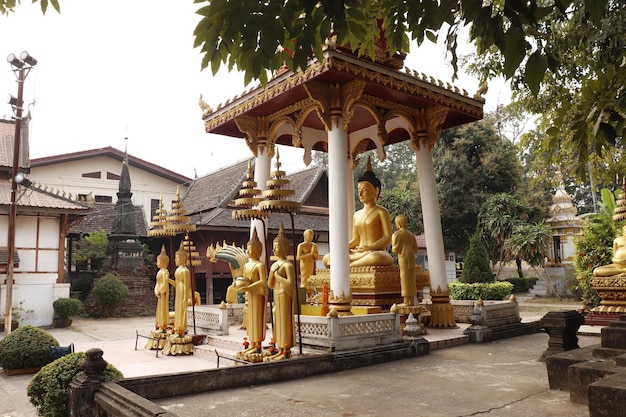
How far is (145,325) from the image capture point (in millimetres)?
19172

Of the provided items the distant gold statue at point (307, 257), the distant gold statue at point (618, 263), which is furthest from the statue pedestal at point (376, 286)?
the distant gold statue at point (618, 263)

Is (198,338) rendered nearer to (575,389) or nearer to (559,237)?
(575,389)

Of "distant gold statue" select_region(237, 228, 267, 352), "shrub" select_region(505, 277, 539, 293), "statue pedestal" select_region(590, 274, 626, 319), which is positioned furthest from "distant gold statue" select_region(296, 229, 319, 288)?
"shrub" select_region(505, 277, 539, 293)

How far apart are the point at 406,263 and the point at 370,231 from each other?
1.25 metres

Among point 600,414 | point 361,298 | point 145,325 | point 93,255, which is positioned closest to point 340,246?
point 361,298

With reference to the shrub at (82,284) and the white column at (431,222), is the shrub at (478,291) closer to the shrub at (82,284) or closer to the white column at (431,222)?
the white column at (431,222)

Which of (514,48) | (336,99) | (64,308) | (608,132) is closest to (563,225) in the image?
(336,99)

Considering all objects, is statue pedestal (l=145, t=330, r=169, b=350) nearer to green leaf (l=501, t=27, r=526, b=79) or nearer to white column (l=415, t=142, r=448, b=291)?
white column (l=415, t=142, r=448, b=291)

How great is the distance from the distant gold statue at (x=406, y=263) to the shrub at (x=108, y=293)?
16.0 m

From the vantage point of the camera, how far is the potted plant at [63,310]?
19281mm

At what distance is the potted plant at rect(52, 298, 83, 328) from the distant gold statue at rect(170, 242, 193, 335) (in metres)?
10.8

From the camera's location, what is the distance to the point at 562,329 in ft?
23.4

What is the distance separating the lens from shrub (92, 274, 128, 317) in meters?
21.9

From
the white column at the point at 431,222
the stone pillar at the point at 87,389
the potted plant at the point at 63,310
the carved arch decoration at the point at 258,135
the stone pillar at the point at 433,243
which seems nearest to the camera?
the stone pillar at the point at 87,389
